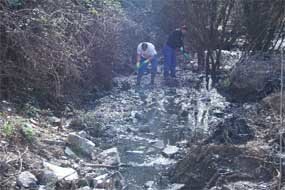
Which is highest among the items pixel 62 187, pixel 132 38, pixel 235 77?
pixel 132 38

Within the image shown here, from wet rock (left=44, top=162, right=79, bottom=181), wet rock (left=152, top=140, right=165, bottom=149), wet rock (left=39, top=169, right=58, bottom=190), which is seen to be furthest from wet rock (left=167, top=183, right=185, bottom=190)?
wet rock (left=152, top=140, right=165, bottom=149)

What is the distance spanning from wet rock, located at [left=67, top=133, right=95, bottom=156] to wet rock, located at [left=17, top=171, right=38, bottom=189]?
143 centimetres

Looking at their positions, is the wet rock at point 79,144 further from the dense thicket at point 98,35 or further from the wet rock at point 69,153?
the dense thicket at point 98,35

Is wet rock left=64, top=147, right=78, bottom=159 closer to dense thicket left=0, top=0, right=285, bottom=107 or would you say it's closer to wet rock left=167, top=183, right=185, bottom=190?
wet rock left=167, top=183, right=185, bottom=190

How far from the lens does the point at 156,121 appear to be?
30.9 ft

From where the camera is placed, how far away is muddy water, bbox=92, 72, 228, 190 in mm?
6704

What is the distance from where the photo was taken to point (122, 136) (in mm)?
8219

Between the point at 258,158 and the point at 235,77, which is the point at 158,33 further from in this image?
the point at 258,158

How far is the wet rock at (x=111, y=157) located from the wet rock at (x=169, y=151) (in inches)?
27.0

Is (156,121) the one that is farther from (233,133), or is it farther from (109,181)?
(109,181)

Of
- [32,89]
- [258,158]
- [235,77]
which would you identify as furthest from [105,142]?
[235,77]

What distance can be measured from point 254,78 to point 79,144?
5.45m

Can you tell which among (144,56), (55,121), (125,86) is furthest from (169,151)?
(144,56)

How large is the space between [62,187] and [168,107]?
539 centimetres
